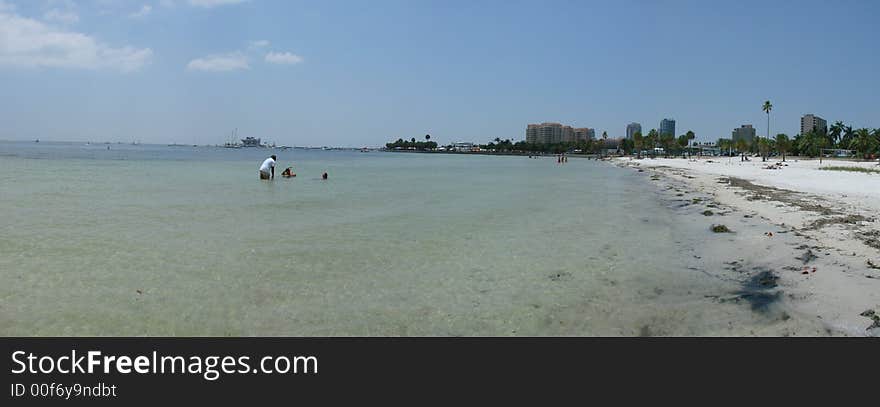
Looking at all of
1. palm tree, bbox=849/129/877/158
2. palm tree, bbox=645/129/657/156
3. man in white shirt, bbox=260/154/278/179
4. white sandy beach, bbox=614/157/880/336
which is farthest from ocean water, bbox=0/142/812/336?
palm tree, bbox=645/129/657/156

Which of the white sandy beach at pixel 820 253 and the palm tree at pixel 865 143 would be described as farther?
the palm tree at pixel 865 143

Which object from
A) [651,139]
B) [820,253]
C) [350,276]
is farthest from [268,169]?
[651,139]

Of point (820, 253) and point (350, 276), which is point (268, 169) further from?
point (820, 253)

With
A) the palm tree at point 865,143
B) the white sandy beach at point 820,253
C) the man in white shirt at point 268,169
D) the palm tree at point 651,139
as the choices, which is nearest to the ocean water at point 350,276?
the white sandy beach at point 820,253

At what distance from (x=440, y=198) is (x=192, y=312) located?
22.2m

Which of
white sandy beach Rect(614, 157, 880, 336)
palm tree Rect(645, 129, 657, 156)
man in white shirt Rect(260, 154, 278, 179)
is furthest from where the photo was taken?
palm tree Rect(645, 129, 657, 156)

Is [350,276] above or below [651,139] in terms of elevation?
below

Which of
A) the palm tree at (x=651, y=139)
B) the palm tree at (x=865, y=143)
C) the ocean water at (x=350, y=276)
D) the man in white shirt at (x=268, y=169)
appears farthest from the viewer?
the palm tree at (x=651, y=139)

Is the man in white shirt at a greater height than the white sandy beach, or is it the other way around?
the man in white shirt

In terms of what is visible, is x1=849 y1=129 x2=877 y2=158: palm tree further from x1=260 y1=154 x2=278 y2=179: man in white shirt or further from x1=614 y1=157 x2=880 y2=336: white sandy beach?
x1=260 y1=154 x2=278 y2=179: man in white shirt

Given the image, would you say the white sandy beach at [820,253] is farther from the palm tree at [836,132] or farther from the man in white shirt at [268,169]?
the palm tree at [836,132]
